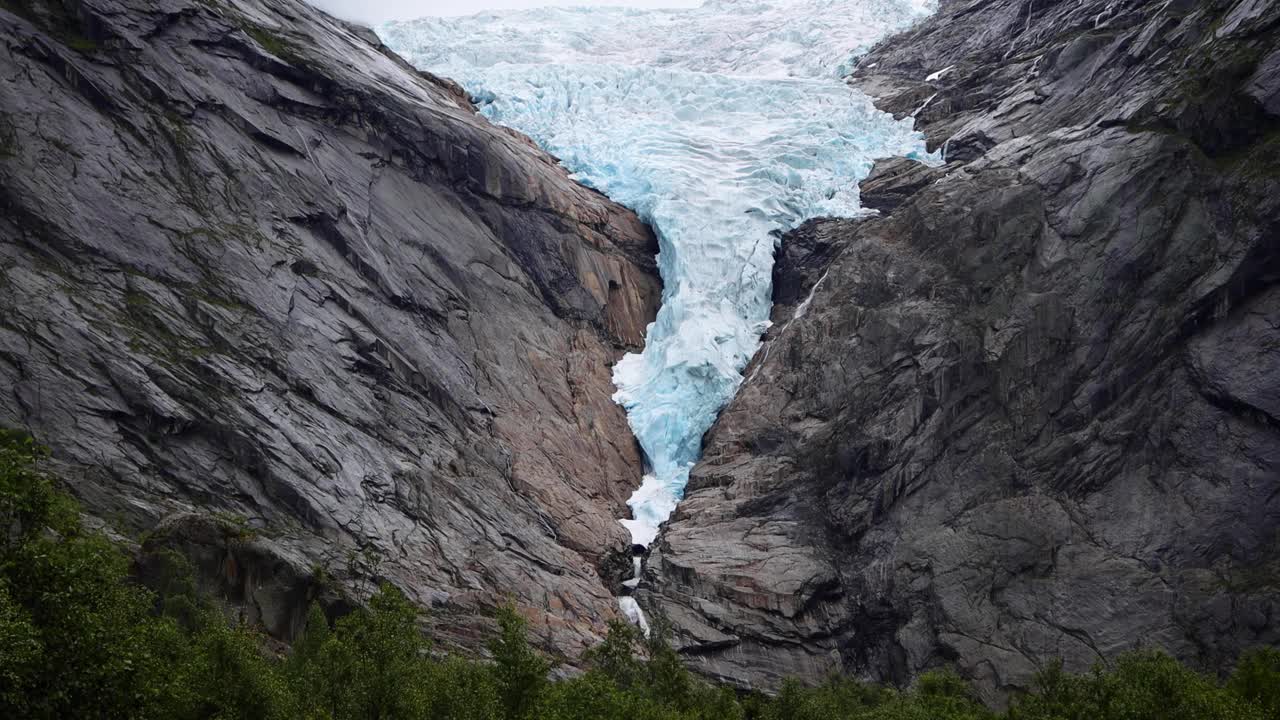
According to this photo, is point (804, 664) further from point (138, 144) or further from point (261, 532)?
point (138, 144)

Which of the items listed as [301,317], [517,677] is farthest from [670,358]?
[517,677]

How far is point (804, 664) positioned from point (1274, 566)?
19.4 m

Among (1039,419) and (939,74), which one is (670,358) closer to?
(1039,419)

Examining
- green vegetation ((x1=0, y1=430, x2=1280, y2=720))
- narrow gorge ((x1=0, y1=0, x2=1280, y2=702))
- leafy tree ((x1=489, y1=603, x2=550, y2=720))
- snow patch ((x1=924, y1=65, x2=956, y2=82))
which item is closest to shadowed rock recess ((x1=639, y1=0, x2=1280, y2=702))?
narrow gorge ((x1=0, y1=0, x2=1280, y2=702))

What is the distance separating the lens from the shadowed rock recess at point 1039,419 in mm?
41406

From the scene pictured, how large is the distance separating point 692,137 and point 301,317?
36.7 metres

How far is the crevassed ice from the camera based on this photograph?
192 feet

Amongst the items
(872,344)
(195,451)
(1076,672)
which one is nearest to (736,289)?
(872,344)

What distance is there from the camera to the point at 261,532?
3778 centimetres

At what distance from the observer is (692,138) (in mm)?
73750

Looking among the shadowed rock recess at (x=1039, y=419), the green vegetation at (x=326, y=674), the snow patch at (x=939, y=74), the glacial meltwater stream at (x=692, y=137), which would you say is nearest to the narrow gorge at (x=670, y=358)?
the shadowed rock recess at (x=1039, y=419)

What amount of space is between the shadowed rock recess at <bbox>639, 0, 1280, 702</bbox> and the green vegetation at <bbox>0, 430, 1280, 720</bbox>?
382 centimetres

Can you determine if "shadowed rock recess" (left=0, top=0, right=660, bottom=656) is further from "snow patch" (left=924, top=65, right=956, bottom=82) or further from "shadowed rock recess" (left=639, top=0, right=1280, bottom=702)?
"snow patch" (left=924, top=65, right=956, bottom=82)

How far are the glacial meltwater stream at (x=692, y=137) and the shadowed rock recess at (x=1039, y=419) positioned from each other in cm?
428
